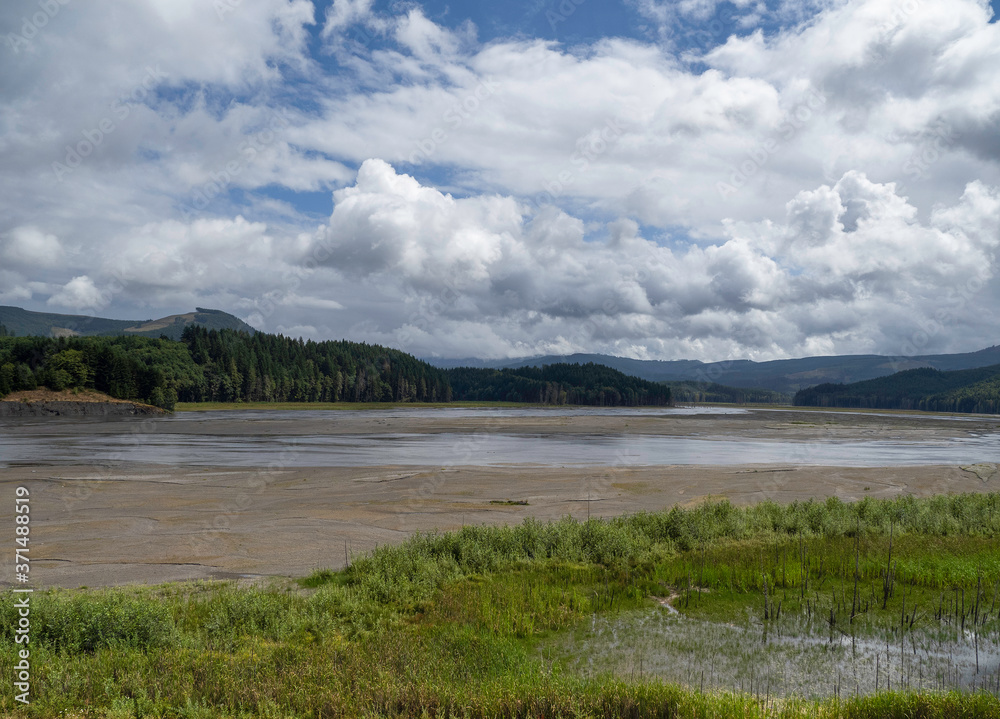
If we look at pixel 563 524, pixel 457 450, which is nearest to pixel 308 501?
pixel 563 524

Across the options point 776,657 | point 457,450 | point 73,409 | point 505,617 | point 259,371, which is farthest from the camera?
Answer: point 259,371

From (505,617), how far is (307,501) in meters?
14.8

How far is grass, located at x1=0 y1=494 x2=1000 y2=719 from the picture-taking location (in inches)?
297

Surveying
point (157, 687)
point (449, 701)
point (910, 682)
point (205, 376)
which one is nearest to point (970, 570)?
point (910, 682)

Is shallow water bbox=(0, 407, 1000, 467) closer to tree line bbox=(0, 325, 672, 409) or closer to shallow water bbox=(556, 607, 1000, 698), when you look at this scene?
shallow water bbox=(556, 607, 1000, 698)

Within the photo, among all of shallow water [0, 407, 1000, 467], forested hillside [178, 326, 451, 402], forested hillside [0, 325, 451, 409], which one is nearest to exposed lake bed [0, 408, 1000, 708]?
shallow water [0, 407, 1000, 467]

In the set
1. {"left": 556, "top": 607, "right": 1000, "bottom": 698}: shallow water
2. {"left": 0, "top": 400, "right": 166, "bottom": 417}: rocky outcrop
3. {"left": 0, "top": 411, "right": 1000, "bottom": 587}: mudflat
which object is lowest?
{"left": 0, "top": 400, "right": 166, "bottom": 417}: rocky outcrop

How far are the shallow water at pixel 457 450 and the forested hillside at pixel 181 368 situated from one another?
5310 centimetres

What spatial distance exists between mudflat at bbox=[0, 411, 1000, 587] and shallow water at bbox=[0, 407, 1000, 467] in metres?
2.54

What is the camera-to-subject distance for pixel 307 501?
23703 mm

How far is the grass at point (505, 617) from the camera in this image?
7.55 meters

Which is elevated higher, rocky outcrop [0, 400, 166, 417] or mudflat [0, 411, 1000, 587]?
mudflat [0, 411, 1000, 587]

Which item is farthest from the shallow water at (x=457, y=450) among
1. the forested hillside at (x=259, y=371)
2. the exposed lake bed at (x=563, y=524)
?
the forested hillside at (x=259, y=371)

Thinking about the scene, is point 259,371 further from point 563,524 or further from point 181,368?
point 563,524
